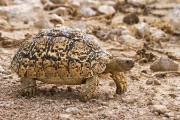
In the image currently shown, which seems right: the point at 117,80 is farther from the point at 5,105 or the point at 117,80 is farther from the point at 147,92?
the point at 5,105

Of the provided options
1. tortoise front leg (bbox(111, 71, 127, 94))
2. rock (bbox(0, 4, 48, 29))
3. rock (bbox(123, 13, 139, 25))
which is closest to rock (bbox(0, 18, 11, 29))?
rock (bbox(0, 4, 48, 29))

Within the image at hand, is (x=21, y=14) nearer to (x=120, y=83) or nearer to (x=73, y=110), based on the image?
(x=120, y=83)

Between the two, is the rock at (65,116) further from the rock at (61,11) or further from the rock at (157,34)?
the rock at (61,11)

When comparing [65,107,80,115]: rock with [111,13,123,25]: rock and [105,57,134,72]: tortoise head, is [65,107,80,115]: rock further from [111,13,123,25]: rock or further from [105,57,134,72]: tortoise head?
[111,13,123,25]: rock

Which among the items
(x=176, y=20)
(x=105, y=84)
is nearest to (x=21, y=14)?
(x=176, y=20)

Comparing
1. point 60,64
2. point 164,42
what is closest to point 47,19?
point 164,42
